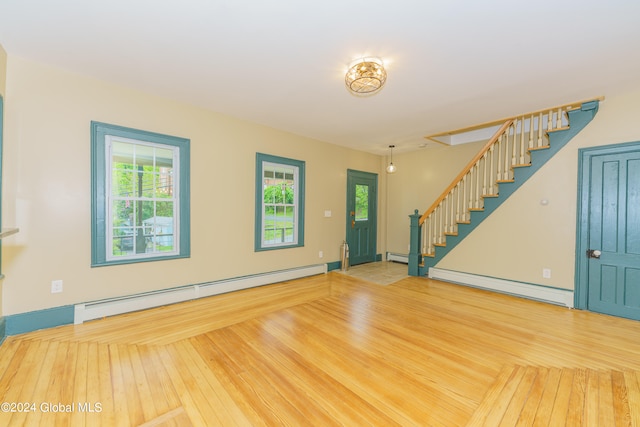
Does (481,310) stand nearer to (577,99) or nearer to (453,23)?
(577,99)

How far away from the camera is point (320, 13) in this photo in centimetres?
200

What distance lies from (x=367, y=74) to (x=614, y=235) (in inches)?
147

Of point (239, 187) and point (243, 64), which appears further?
point (239, 187)

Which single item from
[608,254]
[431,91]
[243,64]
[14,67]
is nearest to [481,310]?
[608,254]

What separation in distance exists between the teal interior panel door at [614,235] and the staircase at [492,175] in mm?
608

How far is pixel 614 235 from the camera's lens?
3.38m

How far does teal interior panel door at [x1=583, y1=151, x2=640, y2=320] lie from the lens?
10.7 ft

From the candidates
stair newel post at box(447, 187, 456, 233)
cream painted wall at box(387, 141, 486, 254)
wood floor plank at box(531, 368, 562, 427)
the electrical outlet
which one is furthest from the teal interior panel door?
the electrical outlet

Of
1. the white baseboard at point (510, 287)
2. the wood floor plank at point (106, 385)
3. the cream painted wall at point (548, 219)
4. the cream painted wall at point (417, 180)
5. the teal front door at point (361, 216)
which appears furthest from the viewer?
the teal front door at point (361, 216)

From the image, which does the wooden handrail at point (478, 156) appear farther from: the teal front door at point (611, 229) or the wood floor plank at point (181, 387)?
the wood floor plank at point (181, 387)

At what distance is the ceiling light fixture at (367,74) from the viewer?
2576 millimetres

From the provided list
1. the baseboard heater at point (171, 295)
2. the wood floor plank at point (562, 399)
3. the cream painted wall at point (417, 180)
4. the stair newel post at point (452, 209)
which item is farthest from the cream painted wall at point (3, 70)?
the cream painted wall at point (417, 180)

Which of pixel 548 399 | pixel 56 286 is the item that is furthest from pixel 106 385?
pixel 548 399

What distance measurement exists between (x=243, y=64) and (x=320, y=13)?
3.41 feet
